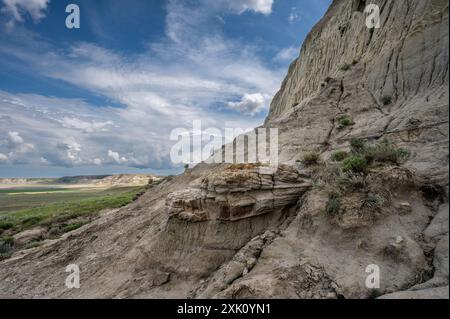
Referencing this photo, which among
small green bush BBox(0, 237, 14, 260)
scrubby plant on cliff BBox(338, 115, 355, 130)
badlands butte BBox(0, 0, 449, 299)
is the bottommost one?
small green bush BBox(0, 237, 14, 260)

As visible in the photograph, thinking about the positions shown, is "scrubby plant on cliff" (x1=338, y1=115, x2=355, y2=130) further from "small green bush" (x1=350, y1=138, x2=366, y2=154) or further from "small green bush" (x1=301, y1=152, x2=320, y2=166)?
"small green bush" (x1=301, y1=152, x2=320, y2=166)

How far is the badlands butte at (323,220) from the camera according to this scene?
4.74 m

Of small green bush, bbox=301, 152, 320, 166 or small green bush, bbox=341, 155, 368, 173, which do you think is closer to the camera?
small green bush, bbox=341, 155, 368, 173

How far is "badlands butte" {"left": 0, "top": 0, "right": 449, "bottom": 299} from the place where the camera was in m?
4.74

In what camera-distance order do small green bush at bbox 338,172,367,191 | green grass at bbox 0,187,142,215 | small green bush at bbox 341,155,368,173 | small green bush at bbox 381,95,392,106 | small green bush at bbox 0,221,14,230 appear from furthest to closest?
1. green grass at bbox 0,187,142,215
2. small green bush at bbox 0,221,14,230
3. small green bush at bbox 381,95,392,106
4. small green bush at bbox 341,155,368,173
5. small green bush at bbox 338,172,367,191

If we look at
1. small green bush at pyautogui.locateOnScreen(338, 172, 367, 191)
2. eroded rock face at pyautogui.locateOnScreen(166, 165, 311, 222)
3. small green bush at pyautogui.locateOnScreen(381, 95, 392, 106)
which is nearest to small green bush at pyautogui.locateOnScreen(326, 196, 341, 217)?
small green bush at pyautogui.locateOnScreen(338, 172, 367, 191)

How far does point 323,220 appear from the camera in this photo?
595 cm

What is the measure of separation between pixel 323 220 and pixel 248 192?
2324 millimetres

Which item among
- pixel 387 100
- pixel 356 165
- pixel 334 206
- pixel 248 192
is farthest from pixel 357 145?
pixel 387 100

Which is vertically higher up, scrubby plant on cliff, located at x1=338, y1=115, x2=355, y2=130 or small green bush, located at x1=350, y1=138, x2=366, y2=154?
scrubby plant on cliff, located at x1=338, y1=115, x2=355, y2=130

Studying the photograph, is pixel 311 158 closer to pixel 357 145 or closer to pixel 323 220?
pixel 357 145

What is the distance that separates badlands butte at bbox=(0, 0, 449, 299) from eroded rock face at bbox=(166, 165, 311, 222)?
38 millimetres

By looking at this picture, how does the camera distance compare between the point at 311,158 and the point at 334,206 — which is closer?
the point at 334,206

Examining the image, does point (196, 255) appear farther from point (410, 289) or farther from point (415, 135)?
point (415, 135)
